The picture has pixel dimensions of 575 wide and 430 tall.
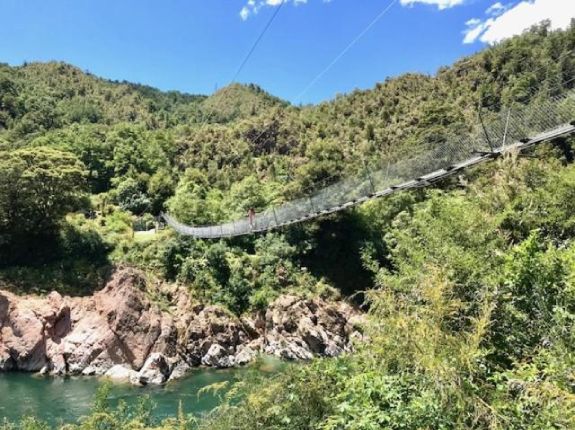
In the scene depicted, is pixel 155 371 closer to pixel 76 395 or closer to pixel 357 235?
pixel 76 395

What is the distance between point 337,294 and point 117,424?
12.6 m

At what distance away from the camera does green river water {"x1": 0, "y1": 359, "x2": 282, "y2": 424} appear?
366 inches

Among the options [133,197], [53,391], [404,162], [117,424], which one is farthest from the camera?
[133,197]

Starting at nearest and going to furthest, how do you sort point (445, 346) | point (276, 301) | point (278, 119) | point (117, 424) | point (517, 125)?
point (445, 346) → point (117, 424) → point (517, 125) → point (276, 301) → point (278, 119)

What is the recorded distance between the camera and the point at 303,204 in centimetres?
1291

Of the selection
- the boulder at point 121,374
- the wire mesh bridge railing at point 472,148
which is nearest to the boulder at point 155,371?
the boulder at point 121,374

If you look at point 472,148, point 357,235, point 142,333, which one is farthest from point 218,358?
point 472,148

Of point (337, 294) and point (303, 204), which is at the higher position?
point (303, 204)

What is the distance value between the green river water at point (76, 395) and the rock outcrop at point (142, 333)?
1.61 ft

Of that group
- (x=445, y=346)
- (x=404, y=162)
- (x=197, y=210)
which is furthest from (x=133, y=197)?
(x=445, y=346)

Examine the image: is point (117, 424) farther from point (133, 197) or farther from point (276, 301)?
point (133, 197)

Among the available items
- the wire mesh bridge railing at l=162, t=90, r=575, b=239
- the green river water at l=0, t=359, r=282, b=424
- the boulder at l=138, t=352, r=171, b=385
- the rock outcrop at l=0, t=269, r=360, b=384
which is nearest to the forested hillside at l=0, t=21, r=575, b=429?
the wire mesh bridge railing at l=162, t=90, r=575, b=239

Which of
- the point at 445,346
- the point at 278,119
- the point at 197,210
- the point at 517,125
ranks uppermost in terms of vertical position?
the point at 278,119

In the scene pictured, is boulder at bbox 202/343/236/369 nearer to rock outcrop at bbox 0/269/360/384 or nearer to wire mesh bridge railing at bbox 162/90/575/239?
rock outcrop at bbox 0/269/360/384
